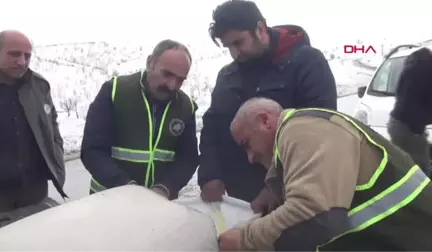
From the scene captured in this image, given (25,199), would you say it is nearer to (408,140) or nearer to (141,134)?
(141,134)

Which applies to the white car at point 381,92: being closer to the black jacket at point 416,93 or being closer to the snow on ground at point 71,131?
the black jacket at point 416,93

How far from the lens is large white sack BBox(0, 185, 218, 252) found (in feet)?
4.09

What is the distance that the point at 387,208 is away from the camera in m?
1.22

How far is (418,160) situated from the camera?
2.83m

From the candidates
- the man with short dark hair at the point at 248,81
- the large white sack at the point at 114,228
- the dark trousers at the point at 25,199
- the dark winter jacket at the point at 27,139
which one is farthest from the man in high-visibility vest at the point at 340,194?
the dark winter jacket at the point at 27,139

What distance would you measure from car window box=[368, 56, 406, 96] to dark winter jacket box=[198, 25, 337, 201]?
2581mm

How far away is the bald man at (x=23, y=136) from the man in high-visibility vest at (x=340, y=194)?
4.02 feet

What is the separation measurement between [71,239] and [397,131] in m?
1.97

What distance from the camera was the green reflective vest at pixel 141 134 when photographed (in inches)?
79.3

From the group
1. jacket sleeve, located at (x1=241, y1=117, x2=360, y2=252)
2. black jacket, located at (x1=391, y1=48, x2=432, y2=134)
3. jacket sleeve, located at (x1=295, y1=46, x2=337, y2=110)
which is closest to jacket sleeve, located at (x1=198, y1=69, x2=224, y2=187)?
jacket sleeve, located at (x1=295, y1=46, x2=337, y2=110)

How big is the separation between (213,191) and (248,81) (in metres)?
0.46

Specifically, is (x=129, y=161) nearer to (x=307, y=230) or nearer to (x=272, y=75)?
(x=272, y=75)

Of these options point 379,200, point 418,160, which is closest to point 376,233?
point 379,200

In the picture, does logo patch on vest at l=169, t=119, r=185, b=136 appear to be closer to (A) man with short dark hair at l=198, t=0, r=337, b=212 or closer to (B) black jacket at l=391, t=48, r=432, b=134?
(A) man with short dark hair at l=198, t=0, r=337, b=212
